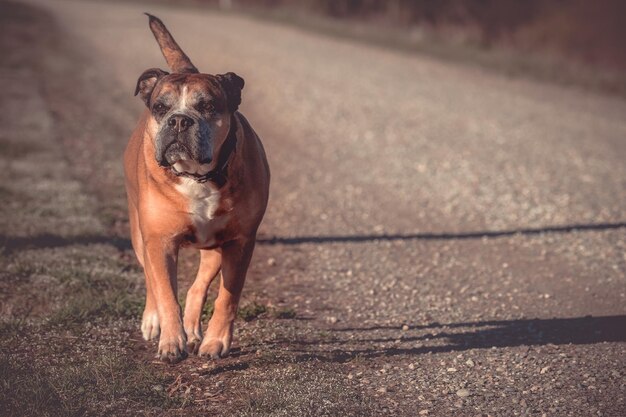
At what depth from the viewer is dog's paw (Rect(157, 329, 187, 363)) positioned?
4.67 metres

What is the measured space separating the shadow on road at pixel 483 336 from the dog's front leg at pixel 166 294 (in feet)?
2.36

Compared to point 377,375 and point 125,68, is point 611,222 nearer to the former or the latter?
point 377,375

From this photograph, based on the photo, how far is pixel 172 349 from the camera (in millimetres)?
4680

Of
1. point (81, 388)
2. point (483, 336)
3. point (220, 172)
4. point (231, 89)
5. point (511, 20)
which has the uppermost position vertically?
point (231, 89)

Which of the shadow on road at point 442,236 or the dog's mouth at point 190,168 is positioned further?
the shadow on road at point 442,236

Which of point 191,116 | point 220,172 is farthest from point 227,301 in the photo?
point 191,116

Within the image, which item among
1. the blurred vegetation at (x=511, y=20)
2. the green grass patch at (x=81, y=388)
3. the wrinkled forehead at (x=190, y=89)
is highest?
the wrinkled forehead at (x=190, y=89)

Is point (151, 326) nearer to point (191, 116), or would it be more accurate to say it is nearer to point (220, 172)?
point (220, 172)

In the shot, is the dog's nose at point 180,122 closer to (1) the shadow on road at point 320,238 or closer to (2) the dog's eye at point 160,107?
(2) the dog's eye at point 160,107

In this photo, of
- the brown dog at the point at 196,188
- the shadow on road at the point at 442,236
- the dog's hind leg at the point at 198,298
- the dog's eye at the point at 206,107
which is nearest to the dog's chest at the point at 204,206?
the brown dog at the point at 196,188

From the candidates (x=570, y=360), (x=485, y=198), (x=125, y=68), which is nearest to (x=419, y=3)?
(x=125, y=68)

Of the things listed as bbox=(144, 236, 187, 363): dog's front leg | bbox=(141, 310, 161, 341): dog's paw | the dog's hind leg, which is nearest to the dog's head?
bbox=(144, 236, 187, 363): dog's front leg

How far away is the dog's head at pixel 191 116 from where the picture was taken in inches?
178

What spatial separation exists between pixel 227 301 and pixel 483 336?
5.08 ft
